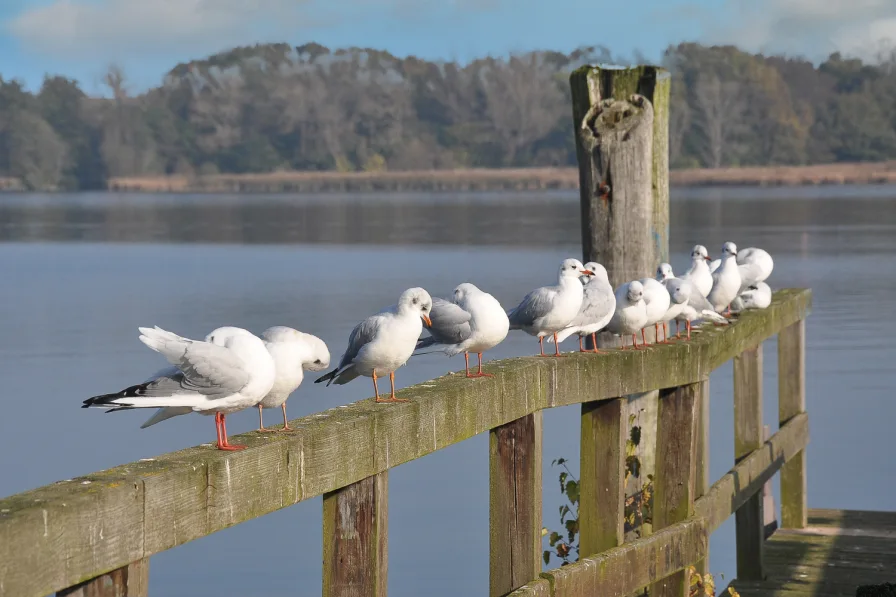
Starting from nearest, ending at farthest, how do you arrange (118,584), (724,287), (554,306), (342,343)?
(118,584)
(554,306)
(724,287)
(342,343)

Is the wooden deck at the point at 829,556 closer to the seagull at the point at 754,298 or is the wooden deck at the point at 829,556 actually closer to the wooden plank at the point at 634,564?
the seagull at the point at 754,298

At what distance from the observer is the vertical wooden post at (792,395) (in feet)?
32.4

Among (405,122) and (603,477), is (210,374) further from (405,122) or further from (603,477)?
(405,122)

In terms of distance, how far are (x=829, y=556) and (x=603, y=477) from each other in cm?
379

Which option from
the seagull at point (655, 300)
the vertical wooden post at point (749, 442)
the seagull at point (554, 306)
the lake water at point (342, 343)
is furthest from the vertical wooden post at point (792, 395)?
the seagull at point (554, 306)

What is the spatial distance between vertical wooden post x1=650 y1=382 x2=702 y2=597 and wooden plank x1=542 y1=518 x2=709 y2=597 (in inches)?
3.2

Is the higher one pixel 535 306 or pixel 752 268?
pixel 535 306

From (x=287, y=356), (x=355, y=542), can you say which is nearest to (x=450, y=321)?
(x=287, y=356)

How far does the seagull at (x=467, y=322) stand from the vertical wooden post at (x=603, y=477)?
64 centimetres

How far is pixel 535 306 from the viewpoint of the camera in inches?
232

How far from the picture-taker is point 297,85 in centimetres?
14475

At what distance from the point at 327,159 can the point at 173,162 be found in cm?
1471

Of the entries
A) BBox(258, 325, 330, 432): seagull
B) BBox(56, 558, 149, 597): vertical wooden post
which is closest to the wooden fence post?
BBox(258, 325, 330, 432): seagull

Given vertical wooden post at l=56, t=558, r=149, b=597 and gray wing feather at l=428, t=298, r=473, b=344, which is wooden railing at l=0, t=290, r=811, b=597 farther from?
gray wing feather at l=428, t=298, r=473, b=344
